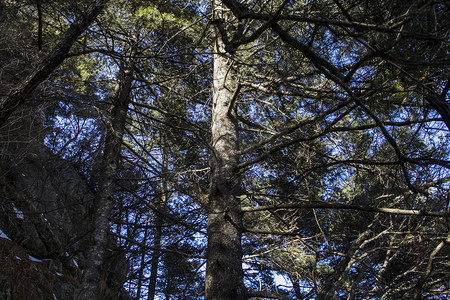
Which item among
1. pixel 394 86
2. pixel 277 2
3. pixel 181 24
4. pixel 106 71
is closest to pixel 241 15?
pixel 394 86

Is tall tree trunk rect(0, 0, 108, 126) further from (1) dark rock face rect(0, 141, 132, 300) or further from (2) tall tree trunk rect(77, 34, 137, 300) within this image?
(1) dark rock face rect(0, 141, 132, 300)

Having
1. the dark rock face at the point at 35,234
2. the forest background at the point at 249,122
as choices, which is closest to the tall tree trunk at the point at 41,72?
the forest background at the point at 249,122

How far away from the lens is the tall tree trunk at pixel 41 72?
3156mm

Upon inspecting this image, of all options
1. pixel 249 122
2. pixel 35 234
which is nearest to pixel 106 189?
pixel 249 122

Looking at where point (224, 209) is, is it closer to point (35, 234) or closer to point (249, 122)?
point (249, 122)

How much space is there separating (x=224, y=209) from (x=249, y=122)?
1.87 metres

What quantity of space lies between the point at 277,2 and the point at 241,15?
245 centimetres

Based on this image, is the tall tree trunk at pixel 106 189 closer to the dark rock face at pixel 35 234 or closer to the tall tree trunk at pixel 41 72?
the dark rock face at pixel 35 234

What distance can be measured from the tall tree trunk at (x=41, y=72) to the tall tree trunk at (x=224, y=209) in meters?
1.49

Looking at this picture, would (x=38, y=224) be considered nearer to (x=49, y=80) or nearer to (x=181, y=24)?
(x=49, y=80)

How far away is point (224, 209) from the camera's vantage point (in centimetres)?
375

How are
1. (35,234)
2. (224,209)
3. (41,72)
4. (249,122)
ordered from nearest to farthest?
(41,72) < (224,209) < (249,122) < (35,234)

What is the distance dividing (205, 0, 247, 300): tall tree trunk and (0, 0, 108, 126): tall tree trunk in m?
1.49

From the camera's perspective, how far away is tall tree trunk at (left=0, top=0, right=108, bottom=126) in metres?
3.16
